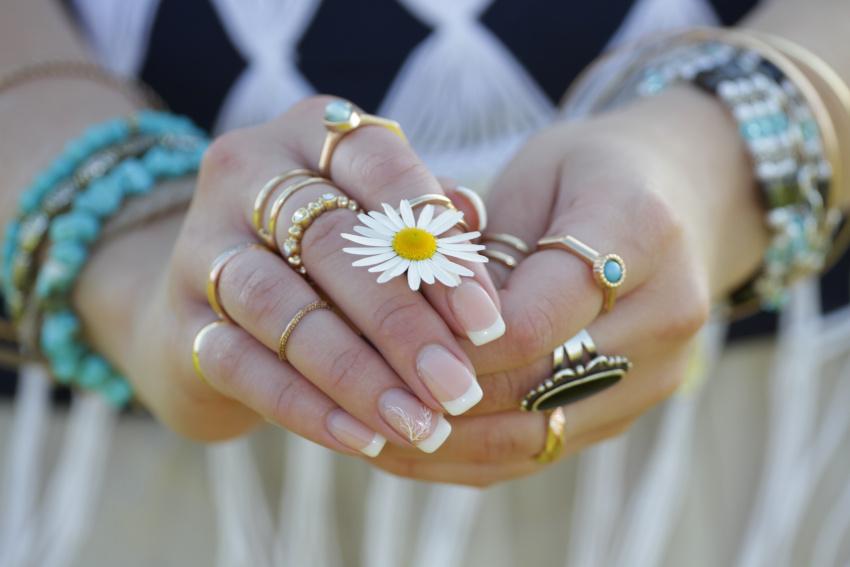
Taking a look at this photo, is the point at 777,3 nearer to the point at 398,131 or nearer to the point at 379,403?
the point at 398,131

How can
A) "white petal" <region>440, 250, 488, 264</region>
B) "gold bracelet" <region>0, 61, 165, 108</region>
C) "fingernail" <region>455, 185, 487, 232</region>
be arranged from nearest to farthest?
1. "white petal" <region>440, 250, 488, 264</region>
2. "fingernail" <region>455, 185, 487, 232</region>
3. "gold bracelet" <region>0, 61, 165, 108</region>

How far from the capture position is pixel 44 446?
2.84ft

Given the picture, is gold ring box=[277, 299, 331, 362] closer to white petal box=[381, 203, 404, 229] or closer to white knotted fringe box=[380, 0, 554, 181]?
white petal box=[381, 203, 404, 229]

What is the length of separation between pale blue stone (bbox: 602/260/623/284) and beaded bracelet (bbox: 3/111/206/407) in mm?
362

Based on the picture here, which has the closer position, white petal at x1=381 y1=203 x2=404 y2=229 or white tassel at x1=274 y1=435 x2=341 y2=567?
white petal at x1=381 y1=203 x2=404 y2=229

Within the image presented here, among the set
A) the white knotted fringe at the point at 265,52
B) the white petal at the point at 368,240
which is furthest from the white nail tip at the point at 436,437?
the white knotted fringe at the point at 265,52

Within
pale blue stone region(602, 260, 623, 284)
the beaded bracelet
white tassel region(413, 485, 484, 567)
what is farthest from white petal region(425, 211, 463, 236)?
white tassel region(413, 485, 484, 567)

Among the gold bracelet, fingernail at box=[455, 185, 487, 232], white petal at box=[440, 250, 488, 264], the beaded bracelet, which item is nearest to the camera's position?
white petal at box=[440, 250, 488, 264]

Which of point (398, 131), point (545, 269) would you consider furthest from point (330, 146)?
point (545, 269)

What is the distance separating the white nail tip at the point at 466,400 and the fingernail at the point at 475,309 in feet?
0.10

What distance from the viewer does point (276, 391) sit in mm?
517

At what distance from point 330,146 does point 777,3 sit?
1.50 feet

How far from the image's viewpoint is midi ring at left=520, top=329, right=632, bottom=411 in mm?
537

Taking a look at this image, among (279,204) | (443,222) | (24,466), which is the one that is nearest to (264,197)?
(279,204)
